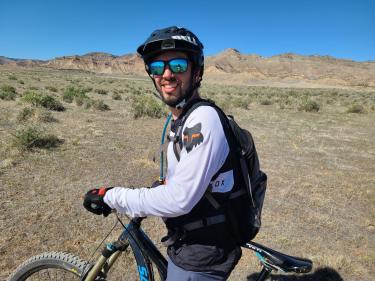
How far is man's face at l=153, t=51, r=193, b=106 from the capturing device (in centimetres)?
198

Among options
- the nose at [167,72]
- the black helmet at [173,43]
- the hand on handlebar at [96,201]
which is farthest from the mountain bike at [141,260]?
the black helmet at [173,43]

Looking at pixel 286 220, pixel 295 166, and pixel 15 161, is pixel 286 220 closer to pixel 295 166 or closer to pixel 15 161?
pixel 295 166

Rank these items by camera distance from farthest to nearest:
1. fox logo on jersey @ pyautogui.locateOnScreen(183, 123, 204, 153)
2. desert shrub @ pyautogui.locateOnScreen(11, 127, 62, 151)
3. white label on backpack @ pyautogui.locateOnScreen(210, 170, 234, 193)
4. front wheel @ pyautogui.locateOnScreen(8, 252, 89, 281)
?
desert shrub @ pyautogui.locateOnScreen(11, 127, 62, 151) → front wheel @ pyautogui.locateOnScreen(8, 252, 89, 281) → white label on backpack @ pyautogui.locateOnScreen(210, 170, 234, 193) → fox logo on jersey @ pyautogui.locateOnScreen(183, 123, 204, 153)

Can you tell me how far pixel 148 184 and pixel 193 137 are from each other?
5014 millimetres

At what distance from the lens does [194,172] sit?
1586 mm

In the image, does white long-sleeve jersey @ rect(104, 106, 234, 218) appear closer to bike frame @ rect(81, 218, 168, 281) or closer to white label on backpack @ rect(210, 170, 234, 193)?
white label on backpack @ rect(210, 170, 234, 193)

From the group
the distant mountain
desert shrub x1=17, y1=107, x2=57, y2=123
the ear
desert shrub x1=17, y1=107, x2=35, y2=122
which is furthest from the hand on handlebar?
the distant mountain

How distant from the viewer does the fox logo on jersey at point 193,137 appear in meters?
1.58

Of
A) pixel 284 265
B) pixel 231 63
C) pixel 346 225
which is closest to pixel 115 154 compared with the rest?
pixel 346 225

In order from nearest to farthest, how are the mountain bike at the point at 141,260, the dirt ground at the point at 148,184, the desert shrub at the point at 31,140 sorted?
the mountain bike at the point at 141,260 → the dirt ground at the point at 148,184 → the desert shrub at the point at 31,140

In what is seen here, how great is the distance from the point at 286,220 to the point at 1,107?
12.3m

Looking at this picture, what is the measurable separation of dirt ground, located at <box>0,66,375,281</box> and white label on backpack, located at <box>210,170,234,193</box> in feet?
3.21

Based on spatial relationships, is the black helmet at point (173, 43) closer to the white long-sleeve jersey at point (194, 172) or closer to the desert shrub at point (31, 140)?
the white long-sleeve jersey at point (194, 172)

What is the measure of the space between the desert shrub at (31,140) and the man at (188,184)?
254 inches
